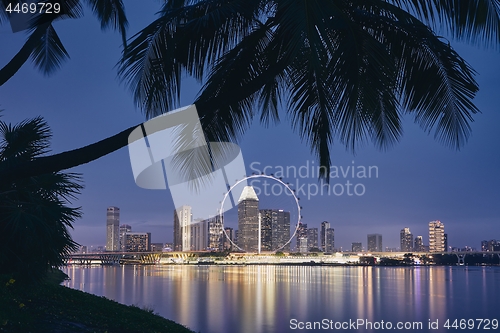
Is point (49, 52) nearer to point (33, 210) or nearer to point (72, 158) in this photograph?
point (33, 210)

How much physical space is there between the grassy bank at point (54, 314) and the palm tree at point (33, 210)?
22.5 inches

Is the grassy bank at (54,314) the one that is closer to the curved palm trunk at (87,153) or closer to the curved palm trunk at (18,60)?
the curved palm trunk at (18,60)

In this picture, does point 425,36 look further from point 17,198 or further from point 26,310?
point 26,310

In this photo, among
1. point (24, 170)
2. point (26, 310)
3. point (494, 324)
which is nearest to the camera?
point (24, 170)

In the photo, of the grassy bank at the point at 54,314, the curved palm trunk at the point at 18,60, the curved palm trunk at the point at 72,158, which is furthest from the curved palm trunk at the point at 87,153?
the grassy bank at the point at 54,314

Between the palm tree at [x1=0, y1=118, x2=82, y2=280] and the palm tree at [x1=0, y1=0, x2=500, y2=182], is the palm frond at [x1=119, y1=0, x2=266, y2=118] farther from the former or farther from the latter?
the palm tree at [x1=0, y1=118, x2=82, y2=280]

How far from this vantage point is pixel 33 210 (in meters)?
7.82

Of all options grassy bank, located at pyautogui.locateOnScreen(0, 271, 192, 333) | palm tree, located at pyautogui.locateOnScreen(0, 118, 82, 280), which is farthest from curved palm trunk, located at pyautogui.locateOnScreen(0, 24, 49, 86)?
grassy bank, located at pyautogui.locateOnScreen(0, 271, 192, 333)

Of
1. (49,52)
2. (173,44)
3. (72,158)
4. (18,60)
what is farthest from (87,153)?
(49,52)

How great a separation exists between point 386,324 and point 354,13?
107 feet

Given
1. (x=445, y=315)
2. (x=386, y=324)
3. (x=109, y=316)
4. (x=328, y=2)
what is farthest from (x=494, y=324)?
(x=328, y=2)

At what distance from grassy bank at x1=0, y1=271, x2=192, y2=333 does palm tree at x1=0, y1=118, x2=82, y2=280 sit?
0.57m

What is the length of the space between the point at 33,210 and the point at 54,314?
2882 millimetres

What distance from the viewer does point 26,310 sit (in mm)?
9289
